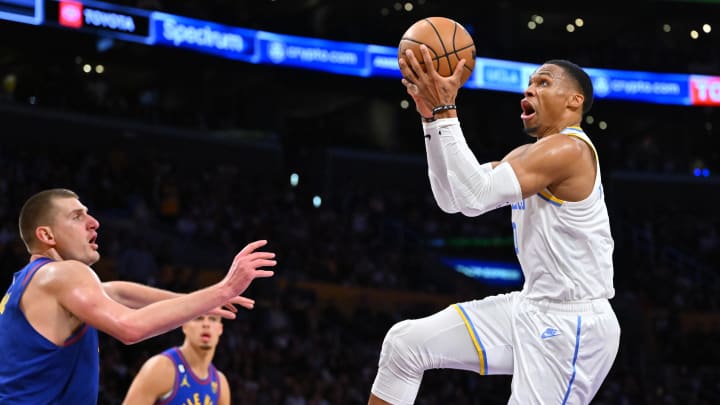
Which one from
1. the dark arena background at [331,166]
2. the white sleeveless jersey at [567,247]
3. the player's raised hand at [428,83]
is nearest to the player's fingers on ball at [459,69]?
the player's raised hand at [428,83]

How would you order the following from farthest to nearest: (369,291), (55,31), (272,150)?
(272,150) < (369,291) < (55,31)

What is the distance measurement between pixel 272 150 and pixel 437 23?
19221 millimetres

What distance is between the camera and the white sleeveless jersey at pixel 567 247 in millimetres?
3945

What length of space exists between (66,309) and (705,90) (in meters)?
18.9

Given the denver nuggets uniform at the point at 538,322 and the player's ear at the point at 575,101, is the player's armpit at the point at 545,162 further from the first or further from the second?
the player's ear at the point at 575,101

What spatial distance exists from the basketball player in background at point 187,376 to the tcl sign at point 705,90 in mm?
16430

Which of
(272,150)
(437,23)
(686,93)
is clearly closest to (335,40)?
(272,150)

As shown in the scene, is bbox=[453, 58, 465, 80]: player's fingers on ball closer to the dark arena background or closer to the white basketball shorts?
the white basketball shorts

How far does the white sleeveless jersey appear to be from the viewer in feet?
12.9

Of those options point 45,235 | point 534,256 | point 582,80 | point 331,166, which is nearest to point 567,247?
point 534,256

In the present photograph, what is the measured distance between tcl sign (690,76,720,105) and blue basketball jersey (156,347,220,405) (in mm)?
16579

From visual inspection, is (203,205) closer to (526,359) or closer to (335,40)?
(335,40)

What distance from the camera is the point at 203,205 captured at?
58.2 ft

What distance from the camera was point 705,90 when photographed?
20.1 metres
